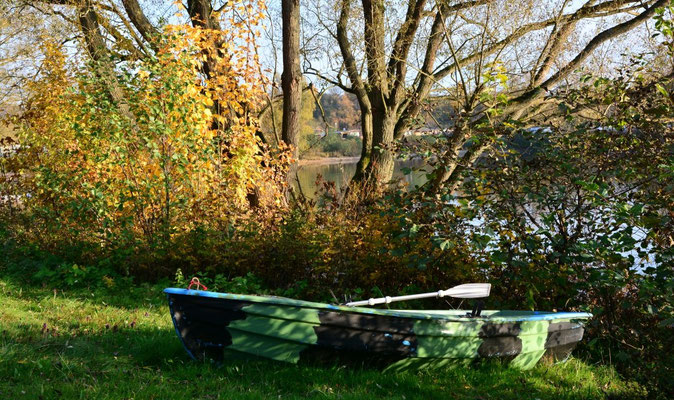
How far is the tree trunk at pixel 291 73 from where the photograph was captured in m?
10.8

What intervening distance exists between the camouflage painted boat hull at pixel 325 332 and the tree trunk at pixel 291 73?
652 cm

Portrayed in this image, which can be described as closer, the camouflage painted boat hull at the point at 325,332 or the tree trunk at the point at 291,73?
the camouflage painted boat hull at the point at 325,332

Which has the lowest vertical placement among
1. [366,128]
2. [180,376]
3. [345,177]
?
[180,376]

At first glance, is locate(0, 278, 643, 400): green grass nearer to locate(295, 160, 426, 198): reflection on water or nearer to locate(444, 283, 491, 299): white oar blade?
locate(444, 283, 491, 299): white oar blade

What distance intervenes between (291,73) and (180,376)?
24.8 feet

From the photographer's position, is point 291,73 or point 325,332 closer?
point 325,332

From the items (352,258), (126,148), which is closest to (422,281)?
(352,258)

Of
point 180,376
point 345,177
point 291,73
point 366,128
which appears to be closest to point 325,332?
point 180,376

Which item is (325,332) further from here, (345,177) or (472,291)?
(345,177)

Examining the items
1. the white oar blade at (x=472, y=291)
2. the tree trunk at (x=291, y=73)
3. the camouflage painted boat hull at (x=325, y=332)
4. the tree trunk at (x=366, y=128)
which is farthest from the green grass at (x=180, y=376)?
the tree trunk at (x=366, y=128)

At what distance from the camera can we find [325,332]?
4.35 meters

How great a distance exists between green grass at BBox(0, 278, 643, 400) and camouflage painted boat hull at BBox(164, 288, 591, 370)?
0.13 m

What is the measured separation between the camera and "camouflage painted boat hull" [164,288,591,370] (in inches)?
167

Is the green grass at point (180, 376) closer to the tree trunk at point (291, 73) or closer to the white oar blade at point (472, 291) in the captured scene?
the white oar blade at point (472, 291)
